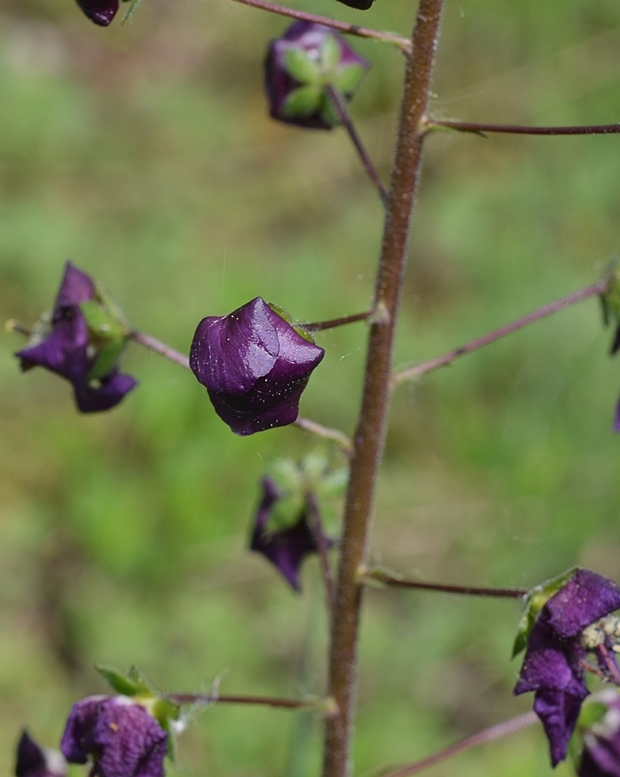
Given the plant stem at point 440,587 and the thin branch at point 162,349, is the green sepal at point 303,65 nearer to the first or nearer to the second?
the thin branch at point 162,349

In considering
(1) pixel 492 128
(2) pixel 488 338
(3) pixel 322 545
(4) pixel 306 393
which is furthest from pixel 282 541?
(4) pixel 306 393

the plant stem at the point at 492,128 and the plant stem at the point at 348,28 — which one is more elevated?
the plant stem at the point at 348,28

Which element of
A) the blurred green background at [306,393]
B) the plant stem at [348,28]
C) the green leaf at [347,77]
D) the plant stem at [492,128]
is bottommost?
the blurred green background at [306,393]

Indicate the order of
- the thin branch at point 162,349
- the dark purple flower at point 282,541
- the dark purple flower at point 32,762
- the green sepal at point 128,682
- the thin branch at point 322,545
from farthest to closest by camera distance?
the dark purple flower at point 282,541, the dark purple flower at point 32,762, the thin branch at point 322,545, the thin branch at point 162,349, the green sepal at point 128,682

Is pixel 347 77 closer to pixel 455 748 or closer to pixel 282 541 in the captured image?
pixel 282 541

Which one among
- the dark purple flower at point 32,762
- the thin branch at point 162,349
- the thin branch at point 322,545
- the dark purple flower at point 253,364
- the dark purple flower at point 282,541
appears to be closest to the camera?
the dark purple flower at point 253,364

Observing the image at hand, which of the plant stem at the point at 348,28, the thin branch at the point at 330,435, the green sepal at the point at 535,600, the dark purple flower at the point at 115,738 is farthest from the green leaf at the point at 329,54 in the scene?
the dark purple flower at the point at 115,738

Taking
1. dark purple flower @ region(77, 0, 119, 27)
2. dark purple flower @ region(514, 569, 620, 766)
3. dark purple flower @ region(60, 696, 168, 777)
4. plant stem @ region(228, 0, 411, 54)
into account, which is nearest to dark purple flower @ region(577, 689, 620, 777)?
dark purple flower @ region(514, 569, 620, 766)
